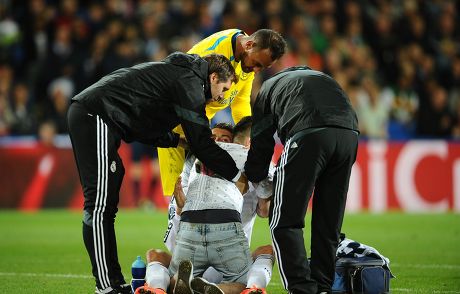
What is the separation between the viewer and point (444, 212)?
1480cm

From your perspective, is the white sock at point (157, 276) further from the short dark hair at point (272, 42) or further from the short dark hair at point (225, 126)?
the short dark hair at point (272, 42)

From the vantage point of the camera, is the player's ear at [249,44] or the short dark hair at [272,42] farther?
the player's ear at [249,44]

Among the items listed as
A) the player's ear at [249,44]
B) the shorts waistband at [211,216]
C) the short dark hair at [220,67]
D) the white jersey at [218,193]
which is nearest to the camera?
the shorts waistband at [211,216]

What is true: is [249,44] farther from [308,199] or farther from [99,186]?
[99,186]

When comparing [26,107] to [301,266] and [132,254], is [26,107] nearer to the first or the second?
[132,254]

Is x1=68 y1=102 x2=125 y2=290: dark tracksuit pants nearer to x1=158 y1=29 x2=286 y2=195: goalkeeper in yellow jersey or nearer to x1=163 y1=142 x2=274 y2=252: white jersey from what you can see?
x1=163 y1=142 x2=274 y2=252: white jersey

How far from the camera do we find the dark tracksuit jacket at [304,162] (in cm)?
593

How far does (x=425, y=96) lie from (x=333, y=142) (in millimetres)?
11891

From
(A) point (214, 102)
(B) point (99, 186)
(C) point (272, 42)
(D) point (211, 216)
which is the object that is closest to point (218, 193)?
(D) point (211, 216)

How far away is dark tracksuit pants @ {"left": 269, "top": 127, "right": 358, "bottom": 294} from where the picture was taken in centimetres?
592

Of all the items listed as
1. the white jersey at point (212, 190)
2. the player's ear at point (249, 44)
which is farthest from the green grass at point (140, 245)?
the player's ear at point (249, 44)

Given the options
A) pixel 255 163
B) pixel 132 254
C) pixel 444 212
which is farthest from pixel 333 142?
pixel 444 212

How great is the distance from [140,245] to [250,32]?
7127 millimetres

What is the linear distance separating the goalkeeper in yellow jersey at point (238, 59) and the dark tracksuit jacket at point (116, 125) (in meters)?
0.71
